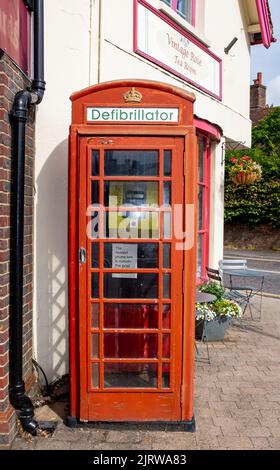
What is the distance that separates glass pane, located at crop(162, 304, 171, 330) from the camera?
147 inches

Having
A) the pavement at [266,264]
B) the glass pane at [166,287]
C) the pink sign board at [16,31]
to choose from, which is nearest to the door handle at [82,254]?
the glass pane at [166,287]

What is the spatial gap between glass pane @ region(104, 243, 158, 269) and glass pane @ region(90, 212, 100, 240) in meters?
0.12

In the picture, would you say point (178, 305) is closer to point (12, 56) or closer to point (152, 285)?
point (152, 285)

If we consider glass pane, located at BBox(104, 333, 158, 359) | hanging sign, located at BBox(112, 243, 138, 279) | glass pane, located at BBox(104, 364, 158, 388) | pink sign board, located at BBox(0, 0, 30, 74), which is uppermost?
pink sign board, located at BBox(0, 0, 30, 74)

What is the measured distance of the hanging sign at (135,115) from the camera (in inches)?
143

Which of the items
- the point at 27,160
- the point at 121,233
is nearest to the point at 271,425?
the point at 121,233

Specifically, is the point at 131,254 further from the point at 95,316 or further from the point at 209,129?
the point at 209,129

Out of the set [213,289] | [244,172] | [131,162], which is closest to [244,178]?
[244,172]

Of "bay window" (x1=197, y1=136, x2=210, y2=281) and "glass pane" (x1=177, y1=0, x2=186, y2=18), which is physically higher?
"glass pane" (x1=177, y1=0, x2=186, y2=18)

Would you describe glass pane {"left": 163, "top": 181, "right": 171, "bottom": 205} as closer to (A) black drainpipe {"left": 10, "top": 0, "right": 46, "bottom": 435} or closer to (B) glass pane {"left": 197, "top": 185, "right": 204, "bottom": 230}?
(A) black drainpipe {"left": 10, "top": 0, "right": 46, "bottom": 435}

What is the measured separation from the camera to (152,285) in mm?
3740

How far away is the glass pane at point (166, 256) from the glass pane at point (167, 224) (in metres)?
0.08

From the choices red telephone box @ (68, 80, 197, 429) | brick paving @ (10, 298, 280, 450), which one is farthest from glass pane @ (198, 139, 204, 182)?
red telephone box @ (68, 80, 197, 429)

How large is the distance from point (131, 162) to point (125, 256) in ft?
2.55
